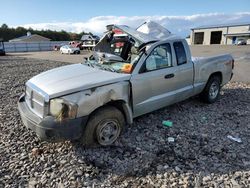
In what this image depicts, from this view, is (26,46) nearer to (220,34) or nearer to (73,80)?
(220,34)

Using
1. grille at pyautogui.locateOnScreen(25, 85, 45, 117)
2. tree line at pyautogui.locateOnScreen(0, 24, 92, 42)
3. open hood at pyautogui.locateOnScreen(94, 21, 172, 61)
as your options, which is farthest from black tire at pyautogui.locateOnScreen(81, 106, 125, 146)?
tree line at pyautogui.locateOnScreen(0, 24, 92, 42)

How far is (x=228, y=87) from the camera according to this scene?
797 centimetres

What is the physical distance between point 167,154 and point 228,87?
5414 mm

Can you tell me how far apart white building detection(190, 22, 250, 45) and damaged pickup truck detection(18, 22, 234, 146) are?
54.3 meters

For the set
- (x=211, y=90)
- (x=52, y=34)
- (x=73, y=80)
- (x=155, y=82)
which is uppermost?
(x=52, y=34)

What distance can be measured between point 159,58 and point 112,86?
1355 mm

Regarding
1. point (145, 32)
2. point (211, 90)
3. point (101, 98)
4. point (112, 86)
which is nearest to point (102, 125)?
point (101, 98)

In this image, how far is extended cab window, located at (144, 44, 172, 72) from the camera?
13.9 feet

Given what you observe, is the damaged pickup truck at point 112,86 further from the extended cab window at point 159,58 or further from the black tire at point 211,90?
the black tire at point 211,90

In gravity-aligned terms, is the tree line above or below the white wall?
above

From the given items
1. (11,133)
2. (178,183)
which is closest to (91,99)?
(178,183)

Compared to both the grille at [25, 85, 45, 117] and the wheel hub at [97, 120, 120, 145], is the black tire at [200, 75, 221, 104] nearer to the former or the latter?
the wheel hub at [97, 120, 120, 145]

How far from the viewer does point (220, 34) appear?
6175 cm

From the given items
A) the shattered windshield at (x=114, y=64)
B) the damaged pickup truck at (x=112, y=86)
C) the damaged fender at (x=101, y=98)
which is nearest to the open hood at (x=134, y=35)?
the damaged pickup truck at (x=112, y=86)
